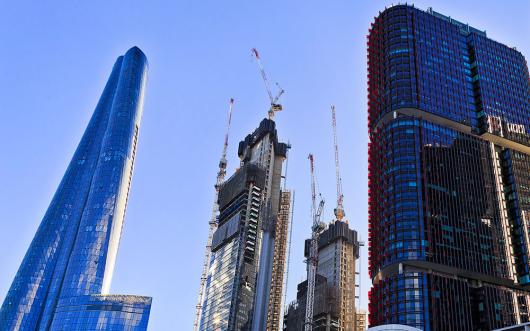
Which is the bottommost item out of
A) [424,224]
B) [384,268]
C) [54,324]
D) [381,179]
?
[54,324]

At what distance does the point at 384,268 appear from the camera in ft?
600

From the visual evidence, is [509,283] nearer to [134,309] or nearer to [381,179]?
[381,179]

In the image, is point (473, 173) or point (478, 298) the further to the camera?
point (473, 173)

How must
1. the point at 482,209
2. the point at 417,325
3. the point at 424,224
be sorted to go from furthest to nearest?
the point at 482,209, the point at 424,224, the point at 417,325

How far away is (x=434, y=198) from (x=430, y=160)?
12.5m

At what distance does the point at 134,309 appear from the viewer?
196 meters

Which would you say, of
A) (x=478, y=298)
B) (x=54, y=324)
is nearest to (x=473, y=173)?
(x=478, y=298)

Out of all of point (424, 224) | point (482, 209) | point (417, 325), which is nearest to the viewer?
point (417, 325)

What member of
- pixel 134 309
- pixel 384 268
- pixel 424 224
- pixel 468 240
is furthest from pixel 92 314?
pixel 468 240

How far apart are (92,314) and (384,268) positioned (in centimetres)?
9227

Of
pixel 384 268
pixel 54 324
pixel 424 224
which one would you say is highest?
pixel 424 224

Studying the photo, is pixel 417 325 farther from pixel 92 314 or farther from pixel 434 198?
pixel 92 314

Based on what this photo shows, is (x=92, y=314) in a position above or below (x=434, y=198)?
below

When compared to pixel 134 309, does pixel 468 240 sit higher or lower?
→ higher
